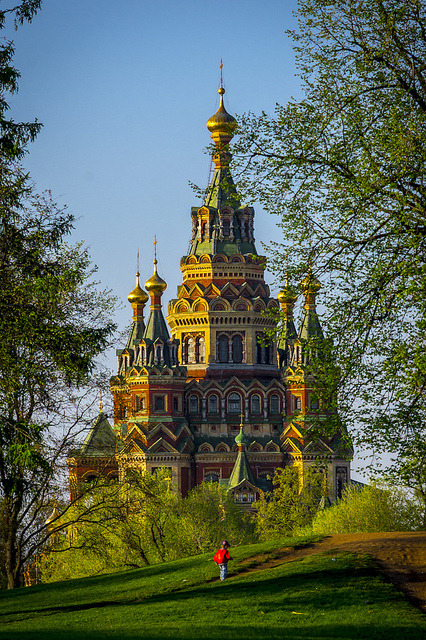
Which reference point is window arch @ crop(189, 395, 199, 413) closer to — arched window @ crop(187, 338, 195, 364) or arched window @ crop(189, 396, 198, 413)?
arched window @ crop(189, 396, 198, 413)

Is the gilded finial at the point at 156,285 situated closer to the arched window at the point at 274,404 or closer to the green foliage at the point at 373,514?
the arched window at the point at 274,404

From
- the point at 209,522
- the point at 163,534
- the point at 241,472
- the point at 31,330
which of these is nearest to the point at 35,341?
the point at 31,330

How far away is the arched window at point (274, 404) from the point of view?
7069cm

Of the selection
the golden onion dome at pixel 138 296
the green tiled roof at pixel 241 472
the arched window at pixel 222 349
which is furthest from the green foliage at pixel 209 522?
the golden onion dome at pixel 138 296

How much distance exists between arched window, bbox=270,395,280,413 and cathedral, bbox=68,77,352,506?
6 centimetres

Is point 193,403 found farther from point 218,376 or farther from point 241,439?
point 241,439

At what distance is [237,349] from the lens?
7169 cm

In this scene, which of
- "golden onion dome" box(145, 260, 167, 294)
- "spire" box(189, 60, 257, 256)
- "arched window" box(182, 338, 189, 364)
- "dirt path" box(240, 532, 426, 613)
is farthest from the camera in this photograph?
"spire" box(189, 60, 257, 256)

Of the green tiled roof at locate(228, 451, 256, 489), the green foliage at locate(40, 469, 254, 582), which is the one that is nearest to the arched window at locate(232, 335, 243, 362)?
the green tiled roof at locate(228, 451, 256, 489)

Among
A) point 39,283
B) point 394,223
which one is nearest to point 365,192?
point 394,223

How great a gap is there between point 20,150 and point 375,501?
32529 millimetres

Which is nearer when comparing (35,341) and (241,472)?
(35,341)

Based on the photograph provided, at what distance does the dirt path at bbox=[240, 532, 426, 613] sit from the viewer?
2056 cm

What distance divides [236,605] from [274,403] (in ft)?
167
